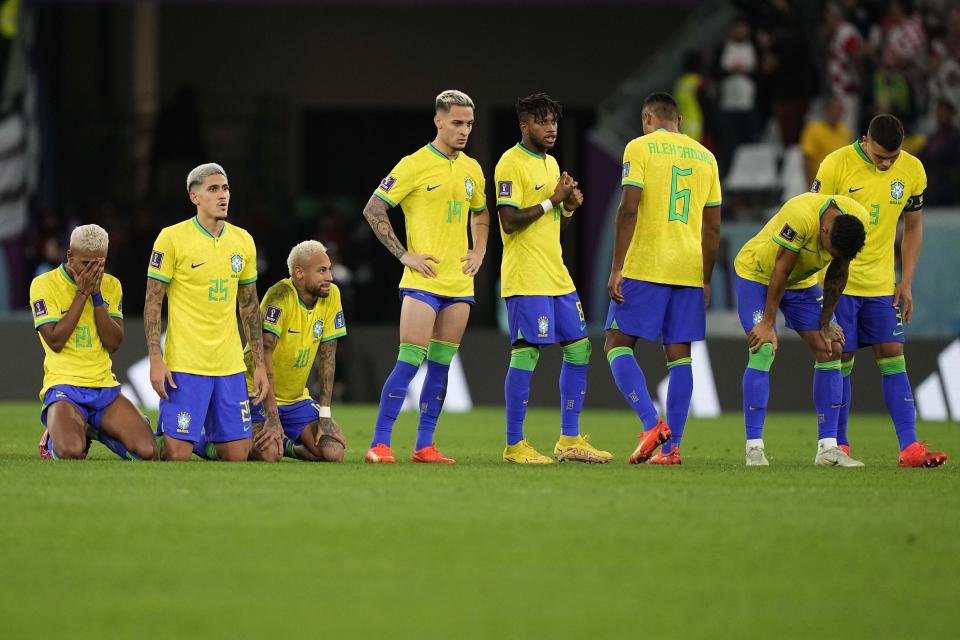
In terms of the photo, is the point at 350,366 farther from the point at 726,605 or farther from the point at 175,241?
the point at 726,605

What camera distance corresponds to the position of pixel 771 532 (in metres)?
6.31

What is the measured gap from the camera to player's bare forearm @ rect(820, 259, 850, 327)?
8.92m

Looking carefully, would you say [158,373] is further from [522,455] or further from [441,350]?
[522,455]

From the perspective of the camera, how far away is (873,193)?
9.45 m

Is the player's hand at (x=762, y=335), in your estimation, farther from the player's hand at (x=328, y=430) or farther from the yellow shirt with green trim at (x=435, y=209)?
the player's hand at (x=328, y=430)

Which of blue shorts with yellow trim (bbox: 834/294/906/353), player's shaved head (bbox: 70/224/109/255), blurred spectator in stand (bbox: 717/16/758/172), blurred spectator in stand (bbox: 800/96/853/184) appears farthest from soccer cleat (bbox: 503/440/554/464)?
blurred spectator in stand (bbox: 717/16/758/172)

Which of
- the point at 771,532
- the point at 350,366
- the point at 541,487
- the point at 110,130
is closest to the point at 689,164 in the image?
the point at 541,487

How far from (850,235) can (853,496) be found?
1.64m

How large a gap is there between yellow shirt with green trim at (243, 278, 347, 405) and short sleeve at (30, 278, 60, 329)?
116cm

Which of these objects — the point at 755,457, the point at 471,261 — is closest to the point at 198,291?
the point at 471,261

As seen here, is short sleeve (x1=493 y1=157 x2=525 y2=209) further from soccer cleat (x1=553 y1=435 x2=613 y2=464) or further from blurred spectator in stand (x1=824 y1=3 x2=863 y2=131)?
blurred spectator in stand (x1=824 y1=3 x2=863 y2=131)

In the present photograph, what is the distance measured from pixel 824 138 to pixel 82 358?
33.9 feet

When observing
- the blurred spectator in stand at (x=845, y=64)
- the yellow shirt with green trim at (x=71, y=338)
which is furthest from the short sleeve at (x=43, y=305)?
the blurred spectator in stand at (x=845, y=64)

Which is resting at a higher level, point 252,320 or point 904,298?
point 904,298
